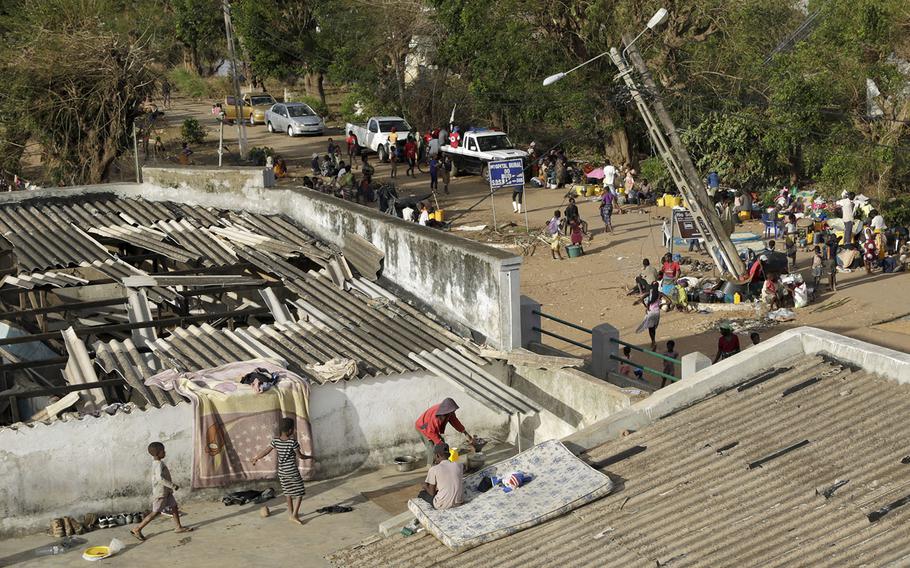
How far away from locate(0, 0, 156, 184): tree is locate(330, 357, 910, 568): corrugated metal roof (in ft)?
70.1

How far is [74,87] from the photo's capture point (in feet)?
97.7

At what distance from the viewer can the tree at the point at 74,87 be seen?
93.7ft

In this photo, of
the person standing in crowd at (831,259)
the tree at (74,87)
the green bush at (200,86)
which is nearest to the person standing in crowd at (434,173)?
the tree at (74,87)

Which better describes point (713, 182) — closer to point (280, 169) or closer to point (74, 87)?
point (280, 169)

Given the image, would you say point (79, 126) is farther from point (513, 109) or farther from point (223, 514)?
point (223, 514)

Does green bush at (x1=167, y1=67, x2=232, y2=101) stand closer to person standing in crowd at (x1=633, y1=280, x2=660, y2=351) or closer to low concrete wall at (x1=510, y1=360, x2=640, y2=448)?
person standing in crowd at (x1=633, y1=280, x2=660, y2=351)

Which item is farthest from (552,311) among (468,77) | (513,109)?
(468,77)

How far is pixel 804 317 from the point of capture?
2392 cm

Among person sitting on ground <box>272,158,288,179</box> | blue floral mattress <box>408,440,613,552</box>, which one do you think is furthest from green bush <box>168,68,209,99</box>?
blue floral mattress <box>408,440,613,552</box>

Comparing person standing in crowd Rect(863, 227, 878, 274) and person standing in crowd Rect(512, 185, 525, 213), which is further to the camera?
person standing in crowd Rect(512, 185, 525, 213)

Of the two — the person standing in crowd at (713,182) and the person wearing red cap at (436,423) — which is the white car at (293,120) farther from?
the person wearing red cap at (436,423)

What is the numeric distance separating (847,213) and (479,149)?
13.7 meters

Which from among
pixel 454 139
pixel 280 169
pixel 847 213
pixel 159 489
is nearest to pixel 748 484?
pixel 159 489

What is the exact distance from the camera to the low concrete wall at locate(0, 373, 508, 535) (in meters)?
11.0
